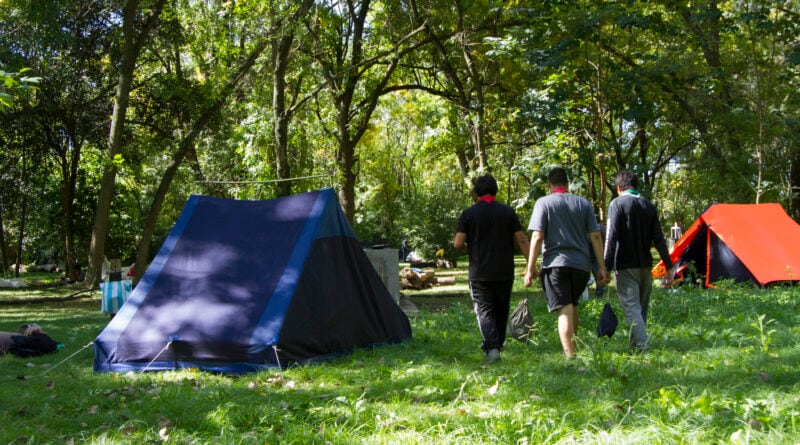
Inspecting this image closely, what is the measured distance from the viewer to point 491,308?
6.10 meters

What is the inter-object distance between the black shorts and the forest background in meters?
6.11

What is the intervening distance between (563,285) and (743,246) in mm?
7853

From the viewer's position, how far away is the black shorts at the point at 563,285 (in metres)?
5.82

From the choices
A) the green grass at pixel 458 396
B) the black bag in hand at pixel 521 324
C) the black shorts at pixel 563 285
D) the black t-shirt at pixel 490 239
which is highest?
the black t-shirt at pixel 490 239

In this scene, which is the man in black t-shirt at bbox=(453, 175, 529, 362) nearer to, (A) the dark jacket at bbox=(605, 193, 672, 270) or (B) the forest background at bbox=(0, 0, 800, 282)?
(A) the dark jacket at bbox=(605, 193, 672, 270)

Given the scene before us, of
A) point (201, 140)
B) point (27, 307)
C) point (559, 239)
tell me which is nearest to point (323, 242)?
point (559, 239)

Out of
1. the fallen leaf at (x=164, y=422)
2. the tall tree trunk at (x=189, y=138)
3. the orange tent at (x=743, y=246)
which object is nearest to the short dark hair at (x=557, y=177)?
the fallen leaf at (x=164, y=422)

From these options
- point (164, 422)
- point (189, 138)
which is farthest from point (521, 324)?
point (189, 138)

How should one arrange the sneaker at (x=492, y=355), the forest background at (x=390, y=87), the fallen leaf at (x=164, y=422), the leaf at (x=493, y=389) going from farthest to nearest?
the forest background at (x=390, y=87) → the sneaker at (x=492, y=355) → the leaf at (x=493, y=389) → the fallen leaf at (x=164, y=422)

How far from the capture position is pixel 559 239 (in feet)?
19.3

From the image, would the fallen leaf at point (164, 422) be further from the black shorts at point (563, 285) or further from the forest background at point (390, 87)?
the forest background at point (390, 87)

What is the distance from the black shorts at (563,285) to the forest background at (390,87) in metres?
6.11

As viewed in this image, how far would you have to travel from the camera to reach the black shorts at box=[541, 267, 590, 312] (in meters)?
5.82

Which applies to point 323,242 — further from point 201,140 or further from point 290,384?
point 201,140
